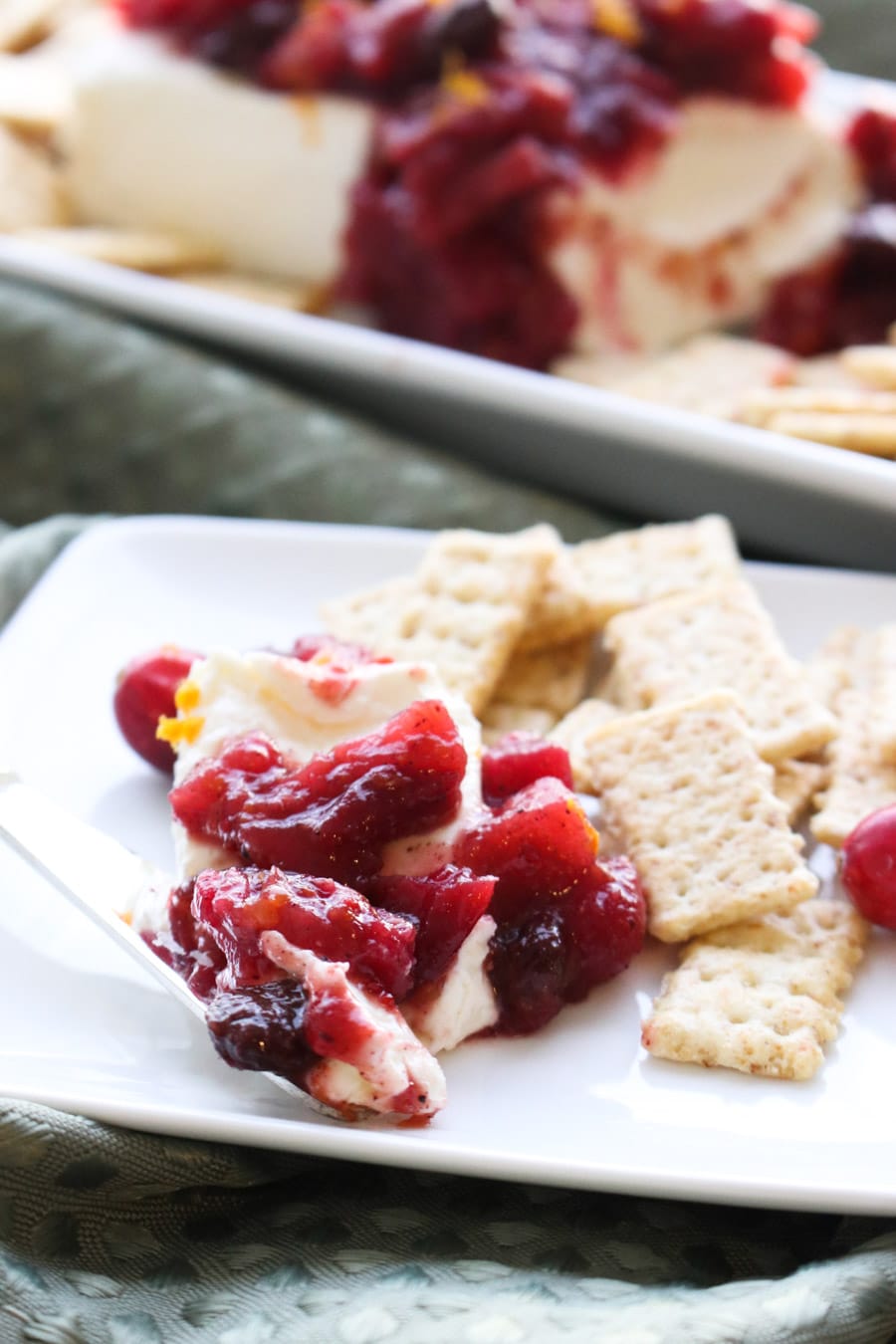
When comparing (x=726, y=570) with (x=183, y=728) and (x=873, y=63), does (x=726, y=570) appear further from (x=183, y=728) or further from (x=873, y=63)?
(x=873, y=63)

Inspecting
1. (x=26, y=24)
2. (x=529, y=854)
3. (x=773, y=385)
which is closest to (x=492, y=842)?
(x=529, y=854)

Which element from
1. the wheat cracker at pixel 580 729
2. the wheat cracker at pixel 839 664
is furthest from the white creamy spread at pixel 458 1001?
the wheat cracker at pixel 839 664

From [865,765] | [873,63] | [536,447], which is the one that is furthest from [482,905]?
[873,63]

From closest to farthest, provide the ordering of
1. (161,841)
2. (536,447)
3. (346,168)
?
(161,841), (536,447), (346,168)

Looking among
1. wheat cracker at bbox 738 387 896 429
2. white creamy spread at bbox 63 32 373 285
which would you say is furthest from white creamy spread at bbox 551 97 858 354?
wheat cracker at bbox 738 387 896 429

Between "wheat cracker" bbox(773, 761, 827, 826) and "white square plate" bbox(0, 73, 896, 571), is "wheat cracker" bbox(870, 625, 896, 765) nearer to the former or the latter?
"wheat cracker" bbox(773, 761, 827, 826)
